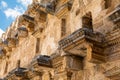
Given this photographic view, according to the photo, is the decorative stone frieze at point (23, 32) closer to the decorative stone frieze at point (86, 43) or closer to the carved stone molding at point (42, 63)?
the carved stone molding at point (42, 63)

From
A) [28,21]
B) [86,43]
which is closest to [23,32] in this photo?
[28,21]

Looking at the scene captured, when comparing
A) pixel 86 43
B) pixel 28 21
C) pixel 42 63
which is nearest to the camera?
pixel 86 43

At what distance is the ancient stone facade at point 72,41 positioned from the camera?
581 centimetres

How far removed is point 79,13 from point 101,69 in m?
2.15

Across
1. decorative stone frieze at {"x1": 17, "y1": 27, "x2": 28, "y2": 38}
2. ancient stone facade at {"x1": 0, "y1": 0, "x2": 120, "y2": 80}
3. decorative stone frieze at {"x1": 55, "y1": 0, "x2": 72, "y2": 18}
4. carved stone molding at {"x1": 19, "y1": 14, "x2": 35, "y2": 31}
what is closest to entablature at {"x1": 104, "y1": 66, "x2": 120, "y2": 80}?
ancient stone facade at {"x1": 0, "y1": 0, "x2": 120, "y2": 80}

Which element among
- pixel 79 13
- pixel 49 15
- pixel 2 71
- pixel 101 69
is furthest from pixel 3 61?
pixel 101 69

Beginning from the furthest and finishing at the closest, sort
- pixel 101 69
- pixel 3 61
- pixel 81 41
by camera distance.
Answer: pixel 3 61, pixel 101 69, pixel 81 41

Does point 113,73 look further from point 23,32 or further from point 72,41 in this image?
point 23,32

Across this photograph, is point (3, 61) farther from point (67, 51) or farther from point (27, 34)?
point (67, 51)

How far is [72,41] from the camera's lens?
5945mm

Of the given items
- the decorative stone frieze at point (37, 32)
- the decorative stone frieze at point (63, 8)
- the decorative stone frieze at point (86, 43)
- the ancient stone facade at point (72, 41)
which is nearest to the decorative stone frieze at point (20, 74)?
the ancient stone facade at point (72, 41)

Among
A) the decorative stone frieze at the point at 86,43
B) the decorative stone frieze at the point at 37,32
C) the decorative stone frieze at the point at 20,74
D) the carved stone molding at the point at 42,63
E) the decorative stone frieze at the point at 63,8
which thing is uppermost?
the decorative stone frieze at the point at 63,8

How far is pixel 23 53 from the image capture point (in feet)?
38.5

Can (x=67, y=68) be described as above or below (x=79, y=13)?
below
